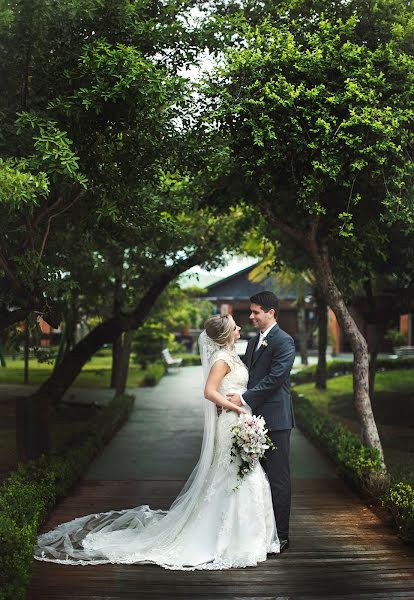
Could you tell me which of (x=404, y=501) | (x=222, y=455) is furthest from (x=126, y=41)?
(x=404, y=501)

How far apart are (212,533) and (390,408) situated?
51.3 ft

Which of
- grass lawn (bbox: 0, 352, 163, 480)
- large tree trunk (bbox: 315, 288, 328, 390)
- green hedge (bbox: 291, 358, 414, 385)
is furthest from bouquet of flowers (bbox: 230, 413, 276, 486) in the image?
green hedge (bbox: 291, 358, 414, 385)

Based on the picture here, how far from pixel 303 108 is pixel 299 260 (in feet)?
30.1

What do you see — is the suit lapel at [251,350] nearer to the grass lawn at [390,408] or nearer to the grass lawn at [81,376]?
the grass lawn at [390,408]

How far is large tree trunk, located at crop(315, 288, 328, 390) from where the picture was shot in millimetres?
23528

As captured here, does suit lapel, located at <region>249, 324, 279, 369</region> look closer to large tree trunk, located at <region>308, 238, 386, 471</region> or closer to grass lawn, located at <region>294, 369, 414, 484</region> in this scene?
grass lawn, located at <region>294, 369, 414, 484</region>

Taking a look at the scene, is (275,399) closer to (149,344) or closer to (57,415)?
(57,415)

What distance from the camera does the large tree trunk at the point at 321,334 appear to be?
2353cm

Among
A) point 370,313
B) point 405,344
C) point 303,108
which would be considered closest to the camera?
point 303,108

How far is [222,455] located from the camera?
6988 mm

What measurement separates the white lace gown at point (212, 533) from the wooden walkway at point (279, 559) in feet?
0.47

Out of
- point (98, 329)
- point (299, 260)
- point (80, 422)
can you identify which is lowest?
point (80, 422)

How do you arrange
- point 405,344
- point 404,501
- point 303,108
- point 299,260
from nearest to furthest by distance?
point 404,501 < point 303,108 < point 299,260 < point 405,344

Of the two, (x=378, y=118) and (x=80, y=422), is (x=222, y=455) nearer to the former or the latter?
(x=378, y=118)
